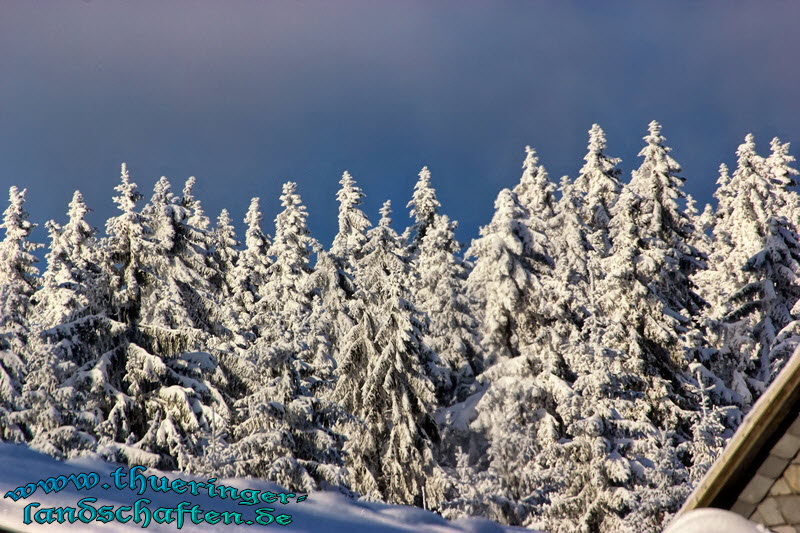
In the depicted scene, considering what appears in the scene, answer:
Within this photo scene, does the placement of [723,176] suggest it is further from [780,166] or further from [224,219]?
[224,219]

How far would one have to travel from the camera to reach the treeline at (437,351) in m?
21.4

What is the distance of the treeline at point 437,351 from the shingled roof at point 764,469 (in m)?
13.2

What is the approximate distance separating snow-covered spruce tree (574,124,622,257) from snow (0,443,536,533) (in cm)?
2403

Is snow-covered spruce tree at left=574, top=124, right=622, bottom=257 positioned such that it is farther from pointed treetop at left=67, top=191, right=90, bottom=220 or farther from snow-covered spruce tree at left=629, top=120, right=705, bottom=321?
pointed treetop at left=67, top=191, right=90, bottom=220

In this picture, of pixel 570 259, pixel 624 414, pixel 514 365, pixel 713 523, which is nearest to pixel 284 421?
pixel 514 365

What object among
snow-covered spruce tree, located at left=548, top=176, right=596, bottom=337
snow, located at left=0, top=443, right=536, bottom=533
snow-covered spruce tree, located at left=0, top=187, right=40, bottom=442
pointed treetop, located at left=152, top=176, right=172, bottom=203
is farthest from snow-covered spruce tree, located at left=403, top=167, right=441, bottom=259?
snow, located at left=0, top=443, right=536, bottom=533

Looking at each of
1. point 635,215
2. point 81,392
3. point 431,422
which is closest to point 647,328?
point 635,215

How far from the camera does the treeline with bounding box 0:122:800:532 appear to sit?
21406mm

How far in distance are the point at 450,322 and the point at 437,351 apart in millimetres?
1566

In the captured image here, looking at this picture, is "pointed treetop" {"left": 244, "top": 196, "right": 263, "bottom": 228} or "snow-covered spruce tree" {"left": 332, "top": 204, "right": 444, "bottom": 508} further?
"pointed treetop" {"left": 244, "top": 196, "right": 263, "bottom": 228}

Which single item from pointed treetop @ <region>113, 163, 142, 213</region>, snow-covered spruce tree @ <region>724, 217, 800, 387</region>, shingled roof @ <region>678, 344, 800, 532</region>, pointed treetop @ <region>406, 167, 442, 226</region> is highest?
pointed treetop @ <region>406, 167, 442, 226</region>

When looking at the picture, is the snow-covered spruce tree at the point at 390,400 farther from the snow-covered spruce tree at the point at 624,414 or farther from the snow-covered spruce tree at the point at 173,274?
the snow-covered spruce tree at the point at 173,274

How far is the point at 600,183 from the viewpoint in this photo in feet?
109

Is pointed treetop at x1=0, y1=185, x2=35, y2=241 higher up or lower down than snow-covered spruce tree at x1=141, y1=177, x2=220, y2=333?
higher up
